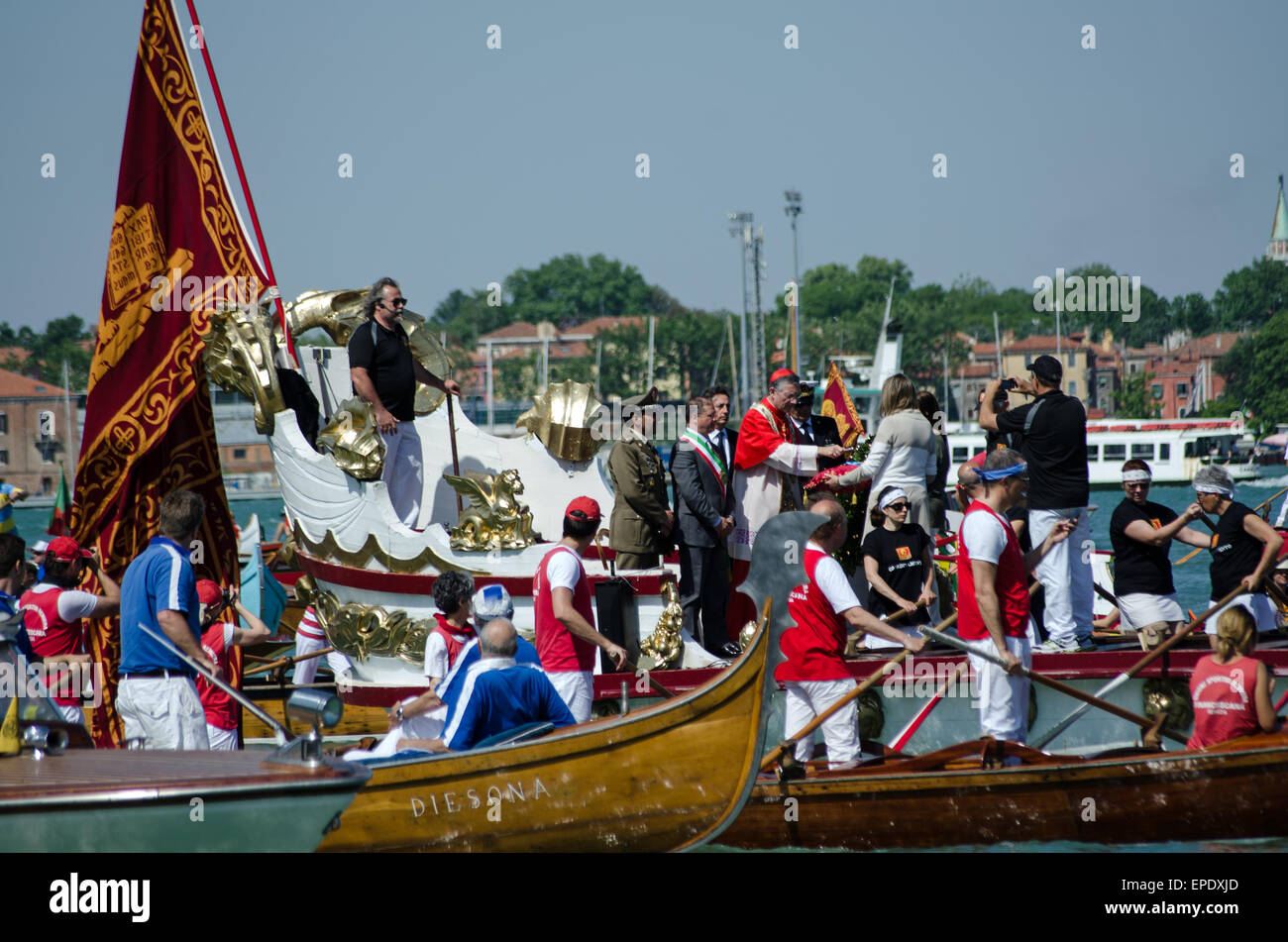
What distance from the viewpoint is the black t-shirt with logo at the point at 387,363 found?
9.95m

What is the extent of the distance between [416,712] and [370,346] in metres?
3.63

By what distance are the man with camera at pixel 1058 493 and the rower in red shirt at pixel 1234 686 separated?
1.75 metres

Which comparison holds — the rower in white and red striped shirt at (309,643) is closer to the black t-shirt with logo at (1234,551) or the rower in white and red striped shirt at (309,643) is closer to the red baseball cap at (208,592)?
the red baseball cap at (208,592)

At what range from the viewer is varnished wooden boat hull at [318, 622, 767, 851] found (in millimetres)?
6480

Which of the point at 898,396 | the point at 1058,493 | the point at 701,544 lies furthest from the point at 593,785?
the point at 1058,493

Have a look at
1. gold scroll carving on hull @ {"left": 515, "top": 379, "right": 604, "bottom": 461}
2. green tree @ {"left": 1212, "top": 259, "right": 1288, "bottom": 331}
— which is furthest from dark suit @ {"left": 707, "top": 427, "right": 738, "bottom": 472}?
green tree @ {"left": 1212, "top": 259, "right": 1288, "bottom": 331}

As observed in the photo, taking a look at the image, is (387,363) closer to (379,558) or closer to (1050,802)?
(379,558)

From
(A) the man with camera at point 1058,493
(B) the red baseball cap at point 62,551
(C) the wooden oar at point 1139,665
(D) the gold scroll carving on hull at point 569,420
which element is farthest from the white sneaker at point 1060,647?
(B) the red baseball cap at point 62,551

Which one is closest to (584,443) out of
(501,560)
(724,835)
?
(501,560)

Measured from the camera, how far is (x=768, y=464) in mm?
9641

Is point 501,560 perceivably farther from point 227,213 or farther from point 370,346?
point 227,213

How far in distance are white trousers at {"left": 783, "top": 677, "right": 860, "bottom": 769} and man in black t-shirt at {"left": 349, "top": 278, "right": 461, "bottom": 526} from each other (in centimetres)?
362

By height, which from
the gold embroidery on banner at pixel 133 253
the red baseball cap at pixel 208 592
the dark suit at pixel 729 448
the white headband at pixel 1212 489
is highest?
the gold embroidery on banner at pixel 133 253

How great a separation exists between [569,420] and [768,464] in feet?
6.63
